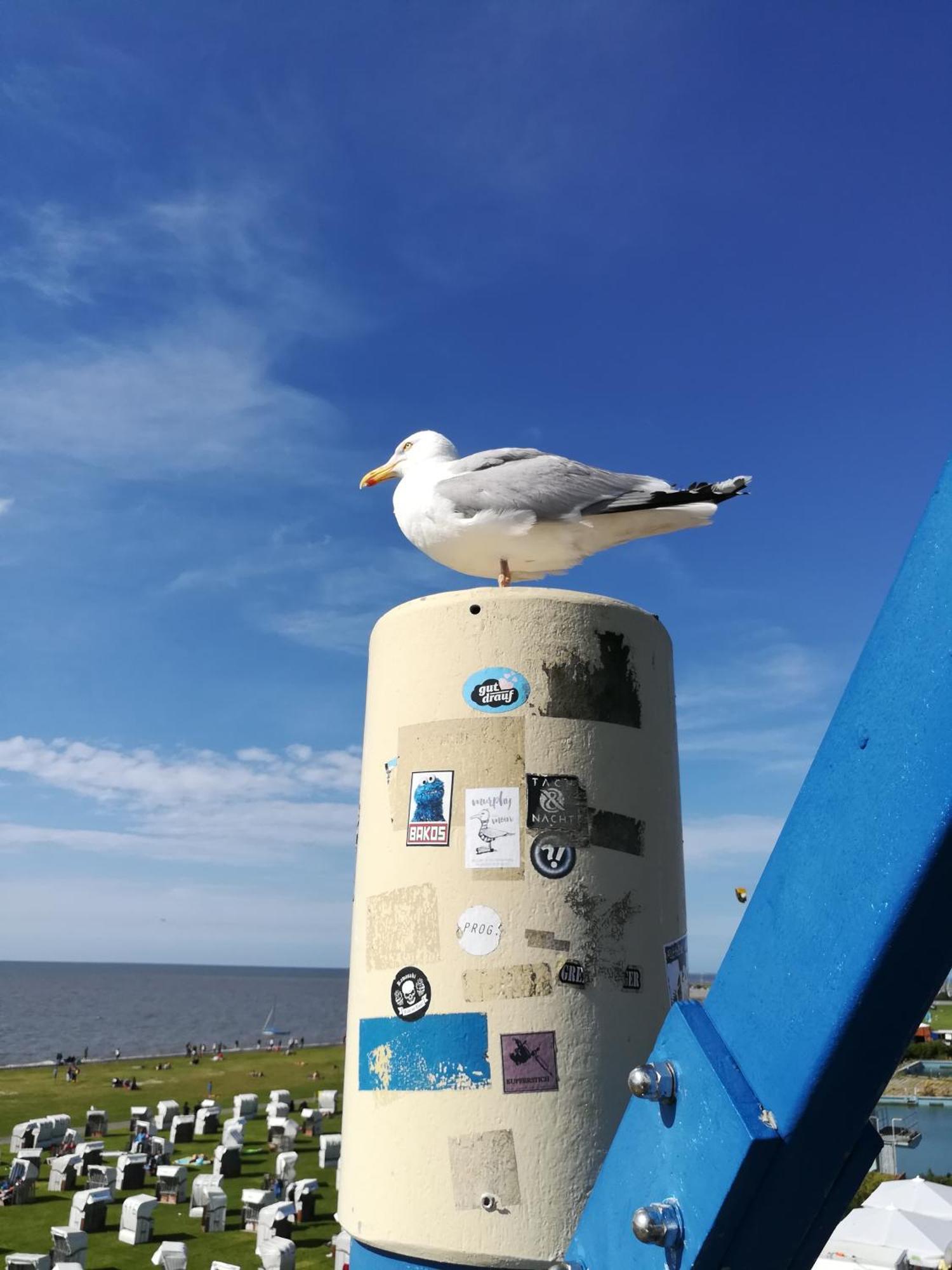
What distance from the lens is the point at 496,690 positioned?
446 cm

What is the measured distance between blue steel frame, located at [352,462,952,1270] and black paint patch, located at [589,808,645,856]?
224cm

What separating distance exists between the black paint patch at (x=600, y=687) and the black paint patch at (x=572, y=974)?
42.5 inches

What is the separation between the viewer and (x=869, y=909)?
164 centimetres

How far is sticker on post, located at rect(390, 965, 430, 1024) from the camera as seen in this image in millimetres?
4203

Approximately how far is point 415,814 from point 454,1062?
1.07 meters

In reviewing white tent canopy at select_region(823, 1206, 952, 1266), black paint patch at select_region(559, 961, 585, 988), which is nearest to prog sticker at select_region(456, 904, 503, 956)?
black paint patch at select_region(559, 961, 585, 988)

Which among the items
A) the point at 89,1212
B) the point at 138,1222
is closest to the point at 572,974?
the point at 138,1222

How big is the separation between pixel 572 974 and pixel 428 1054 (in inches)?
27.8

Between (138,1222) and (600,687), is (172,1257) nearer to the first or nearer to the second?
(138,1222)

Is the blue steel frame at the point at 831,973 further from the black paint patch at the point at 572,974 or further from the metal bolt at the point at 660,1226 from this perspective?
the black paint patch at the point at 572,974

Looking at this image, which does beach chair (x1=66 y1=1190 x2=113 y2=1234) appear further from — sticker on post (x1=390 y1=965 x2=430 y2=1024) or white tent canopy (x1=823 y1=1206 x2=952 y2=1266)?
sticker on post (x1=390 y1=965 x2=430 y2=1024)

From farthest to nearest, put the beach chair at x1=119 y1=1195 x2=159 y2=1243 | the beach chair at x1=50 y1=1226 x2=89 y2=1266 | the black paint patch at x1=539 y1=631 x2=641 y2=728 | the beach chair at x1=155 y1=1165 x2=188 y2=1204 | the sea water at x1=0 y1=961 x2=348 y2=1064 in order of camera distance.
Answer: the sea water at x1=0 y1=961 x2=348 y2=1064
the beach chair at x1=155 y1=1165 x2=188 y2=1204
the beach chair at x1=119 y1=1195 x2=159 y2=1243
the beach chair at x1=50 y1=1226 x2=89 y2=1266
the black paint patch at x1=539 y1=631 x2=641 y2=728

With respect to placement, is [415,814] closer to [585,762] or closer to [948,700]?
[585,762]

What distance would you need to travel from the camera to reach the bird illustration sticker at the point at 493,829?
14.0 feet
